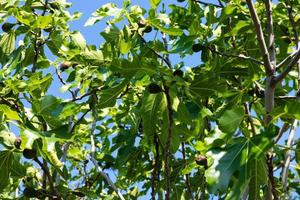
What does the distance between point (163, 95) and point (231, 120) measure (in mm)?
406

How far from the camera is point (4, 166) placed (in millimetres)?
2945

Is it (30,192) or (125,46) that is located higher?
(125,46)

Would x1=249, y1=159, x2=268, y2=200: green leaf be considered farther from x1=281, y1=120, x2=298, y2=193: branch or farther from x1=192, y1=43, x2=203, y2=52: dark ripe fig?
x1=192, y1=43, x2=203, y2=52: dark ripe fig

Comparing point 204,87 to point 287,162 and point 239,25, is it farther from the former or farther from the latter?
point 287,162

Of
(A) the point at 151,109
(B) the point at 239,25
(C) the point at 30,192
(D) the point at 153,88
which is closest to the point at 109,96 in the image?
(A) the point at 151,109

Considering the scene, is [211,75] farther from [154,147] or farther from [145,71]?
[154,147]

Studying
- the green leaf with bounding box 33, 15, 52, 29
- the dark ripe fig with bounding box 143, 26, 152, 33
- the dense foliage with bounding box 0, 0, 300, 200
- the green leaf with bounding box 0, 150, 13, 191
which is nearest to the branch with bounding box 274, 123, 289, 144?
the dense foliage with bounding box 0, 0, 300, 200

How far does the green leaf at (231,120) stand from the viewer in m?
2.60

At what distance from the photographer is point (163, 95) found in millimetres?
2863

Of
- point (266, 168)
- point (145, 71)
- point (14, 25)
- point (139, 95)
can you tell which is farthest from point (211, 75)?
point (14, 25)

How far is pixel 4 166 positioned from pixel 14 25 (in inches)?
42.6

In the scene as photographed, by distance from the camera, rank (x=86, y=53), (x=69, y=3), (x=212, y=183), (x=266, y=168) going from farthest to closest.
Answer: (x=69, y=3)
(x=86, y=53)
(x=266, y=168)
(x=212, y=183)

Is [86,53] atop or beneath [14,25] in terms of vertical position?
beneath

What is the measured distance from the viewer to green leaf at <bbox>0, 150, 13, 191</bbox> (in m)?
2.91
